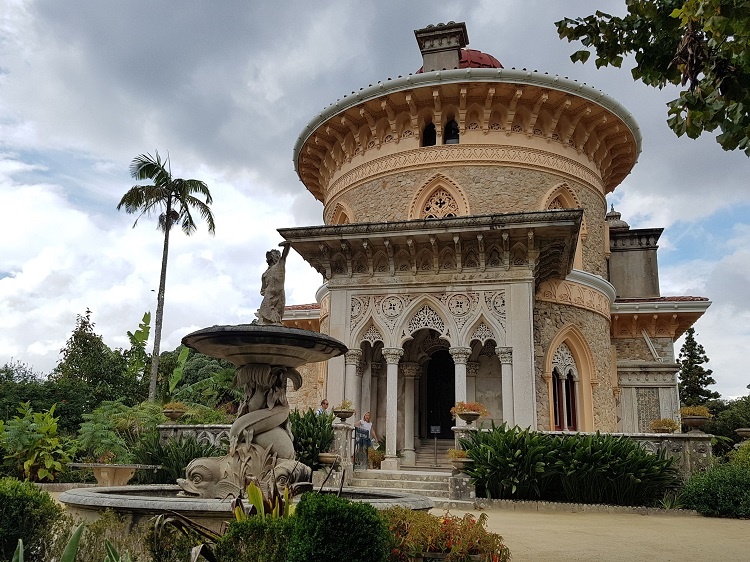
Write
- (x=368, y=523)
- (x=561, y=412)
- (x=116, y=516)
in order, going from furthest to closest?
(x=561, y=412) → (x=116, y=516) → (x=368, y=523)

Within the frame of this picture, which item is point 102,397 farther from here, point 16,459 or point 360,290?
point 360,290

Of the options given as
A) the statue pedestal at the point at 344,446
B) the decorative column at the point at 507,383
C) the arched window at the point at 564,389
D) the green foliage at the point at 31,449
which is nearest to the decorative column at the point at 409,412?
the decorative column at the point at 507,383

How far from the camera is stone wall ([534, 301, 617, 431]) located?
1658 cm

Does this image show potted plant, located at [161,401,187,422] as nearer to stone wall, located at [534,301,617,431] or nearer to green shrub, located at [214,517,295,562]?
stone wall, located at [534,301,617,431]

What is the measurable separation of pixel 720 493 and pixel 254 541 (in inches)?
376

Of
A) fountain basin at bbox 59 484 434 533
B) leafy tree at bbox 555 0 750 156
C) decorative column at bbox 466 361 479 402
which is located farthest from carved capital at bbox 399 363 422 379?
leafy tree at bbox 555 0 750 156

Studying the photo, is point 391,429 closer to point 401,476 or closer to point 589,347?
point 401,476

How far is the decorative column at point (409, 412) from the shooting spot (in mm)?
17031

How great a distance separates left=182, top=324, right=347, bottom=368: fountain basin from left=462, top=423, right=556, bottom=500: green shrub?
5.44m

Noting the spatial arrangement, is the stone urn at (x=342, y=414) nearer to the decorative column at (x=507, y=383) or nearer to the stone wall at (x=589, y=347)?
the decorative column at (x=507, y=383)

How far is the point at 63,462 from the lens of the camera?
14.5m

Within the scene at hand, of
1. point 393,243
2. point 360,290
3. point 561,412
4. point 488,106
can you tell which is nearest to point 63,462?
point 360,290

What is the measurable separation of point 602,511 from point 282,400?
265 inches

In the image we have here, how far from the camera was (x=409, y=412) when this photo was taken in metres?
17.5
